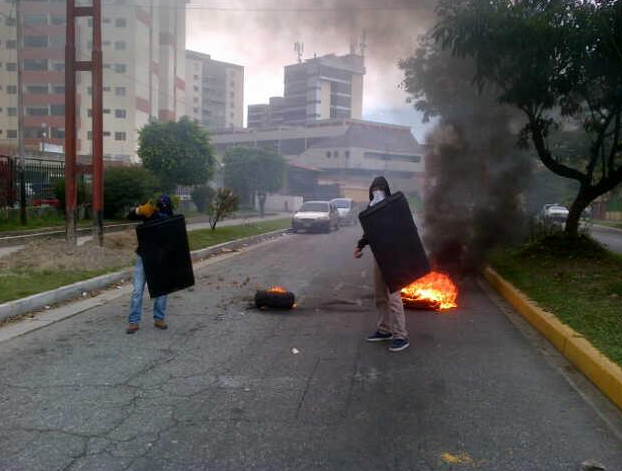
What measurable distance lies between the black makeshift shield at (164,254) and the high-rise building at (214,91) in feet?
349

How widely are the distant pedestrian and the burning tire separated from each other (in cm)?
A: 155

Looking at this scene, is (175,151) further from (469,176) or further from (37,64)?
(37,64)

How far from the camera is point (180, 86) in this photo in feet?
256

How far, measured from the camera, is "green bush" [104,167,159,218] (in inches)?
813

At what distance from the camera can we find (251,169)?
39.6 metres

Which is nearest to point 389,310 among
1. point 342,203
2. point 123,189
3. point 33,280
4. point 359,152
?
point 33,280

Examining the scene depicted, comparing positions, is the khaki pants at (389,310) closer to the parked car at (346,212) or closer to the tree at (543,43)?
the tree at (543,43)

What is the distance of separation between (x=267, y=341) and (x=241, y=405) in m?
1.95

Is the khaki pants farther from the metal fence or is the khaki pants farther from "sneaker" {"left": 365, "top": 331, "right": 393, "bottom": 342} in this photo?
the metal fence

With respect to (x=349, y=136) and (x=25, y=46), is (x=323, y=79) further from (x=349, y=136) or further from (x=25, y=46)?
(x=25, y=46)

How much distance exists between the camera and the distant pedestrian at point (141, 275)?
6418 mm

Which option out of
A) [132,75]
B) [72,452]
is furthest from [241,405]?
[132,75]

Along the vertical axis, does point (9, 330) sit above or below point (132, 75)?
below

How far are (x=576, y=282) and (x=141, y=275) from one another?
6.59 meters
